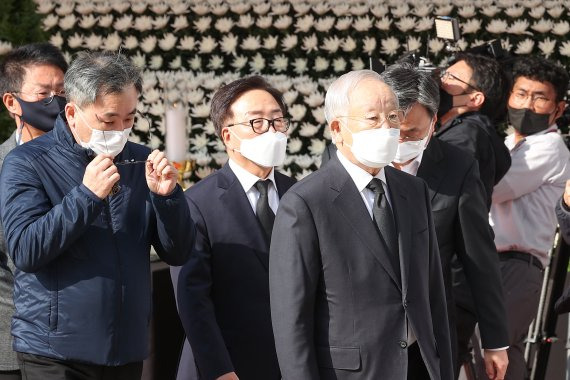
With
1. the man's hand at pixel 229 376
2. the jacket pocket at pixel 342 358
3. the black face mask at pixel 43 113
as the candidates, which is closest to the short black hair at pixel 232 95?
the black face mask at pixel 43 113

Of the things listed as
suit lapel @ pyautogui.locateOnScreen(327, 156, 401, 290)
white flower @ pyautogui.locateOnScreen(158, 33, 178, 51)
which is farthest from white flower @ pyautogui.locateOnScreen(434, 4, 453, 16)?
suit lapel @ pyautogui.locateOnScreen(327, 156, 401, 290)

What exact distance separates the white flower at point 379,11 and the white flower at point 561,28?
1.27 metres

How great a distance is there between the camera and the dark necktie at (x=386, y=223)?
320 cm

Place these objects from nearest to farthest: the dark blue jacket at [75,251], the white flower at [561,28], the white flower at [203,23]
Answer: the dark blue jacket at [75,251], the white flower at [561,28], the white flower at [203,23]

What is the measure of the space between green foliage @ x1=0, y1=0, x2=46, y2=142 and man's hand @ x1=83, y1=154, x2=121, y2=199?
181 inches

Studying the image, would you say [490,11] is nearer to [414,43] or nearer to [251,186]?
[414,43]

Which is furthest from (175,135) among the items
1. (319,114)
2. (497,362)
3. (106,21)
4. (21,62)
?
(106,21)

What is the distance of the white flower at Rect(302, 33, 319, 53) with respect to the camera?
26.6 feet

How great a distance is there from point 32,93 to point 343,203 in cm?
163

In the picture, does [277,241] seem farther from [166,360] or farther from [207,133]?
[207,133]

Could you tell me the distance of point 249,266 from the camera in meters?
3.76

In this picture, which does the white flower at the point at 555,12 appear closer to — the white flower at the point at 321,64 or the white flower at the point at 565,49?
the white flower at the point at 565,49

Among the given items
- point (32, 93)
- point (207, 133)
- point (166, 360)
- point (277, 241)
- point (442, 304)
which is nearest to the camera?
point (277, 241)

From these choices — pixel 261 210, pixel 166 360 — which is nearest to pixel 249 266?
pixel 261 210
